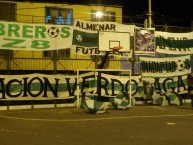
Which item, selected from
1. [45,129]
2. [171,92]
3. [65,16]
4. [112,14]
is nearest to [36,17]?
[65,16]

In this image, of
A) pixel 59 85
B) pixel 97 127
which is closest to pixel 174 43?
pixel 59 85

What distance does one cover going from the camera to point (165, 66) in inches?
770

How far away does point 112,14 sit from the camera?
26.6m

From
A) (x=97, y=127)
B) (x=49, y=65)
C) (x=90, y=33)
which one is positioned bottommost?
(x=97, y=127)

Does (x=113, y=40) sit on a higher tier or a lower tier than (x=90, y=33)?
lower

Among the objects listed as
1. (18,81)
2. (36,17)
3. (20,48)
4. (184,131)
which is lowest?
(184,131)

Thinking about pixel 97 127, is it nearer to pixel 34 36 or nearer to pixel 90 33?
pixel 34 36

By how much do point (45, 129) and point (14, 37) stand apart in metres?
5.69

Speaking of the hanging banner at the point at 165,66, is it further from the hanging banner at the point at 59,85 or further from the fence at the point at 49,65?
the fence at the point at 49,65

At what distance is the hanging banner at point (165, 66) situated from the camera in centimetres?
1909

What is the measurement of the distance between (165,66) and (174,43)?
1.21m

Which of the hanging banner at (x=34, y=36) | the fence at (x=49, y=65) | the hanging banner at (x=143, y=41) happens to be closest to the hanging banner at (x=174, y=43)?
the hanging banner at (x=143, y=41)

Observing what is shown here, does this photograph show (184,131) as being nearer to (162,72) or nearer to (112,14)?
(162,72)

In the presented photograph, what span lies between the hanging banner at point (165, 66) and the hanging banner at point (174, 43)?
36 centimetres
